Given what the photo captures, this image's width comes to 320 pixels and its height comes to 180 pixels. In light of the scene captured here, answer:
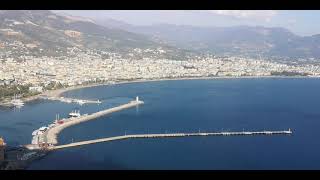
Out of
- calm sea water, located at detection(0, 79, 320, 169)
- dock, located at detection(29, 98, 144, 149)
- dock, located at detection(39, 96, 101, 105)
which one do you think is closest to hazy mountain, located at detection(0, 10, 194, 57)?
calm sea water, located at detection(0, 79, 320, 169)

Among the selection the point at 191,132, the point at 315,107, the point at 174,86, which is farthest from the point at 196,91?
the point at 191,132

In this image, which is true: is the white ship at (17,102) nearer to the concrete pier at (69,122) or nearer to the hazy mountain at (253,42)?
the concrete pier at (69,122)

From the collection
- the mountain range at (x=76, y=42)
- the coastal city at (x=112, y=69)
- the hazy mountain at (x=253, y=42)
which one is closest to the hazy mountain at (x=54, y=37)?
the mountain range at (x=76, y=42)
